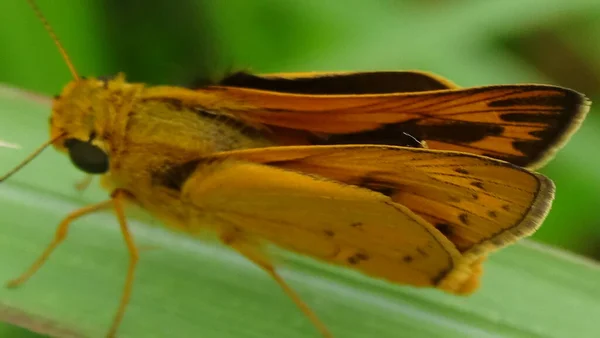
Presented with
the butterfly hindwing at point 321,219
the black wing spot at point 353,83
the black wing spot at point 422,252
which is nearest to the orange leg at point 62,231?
the butterfly hindwing at point 321,219

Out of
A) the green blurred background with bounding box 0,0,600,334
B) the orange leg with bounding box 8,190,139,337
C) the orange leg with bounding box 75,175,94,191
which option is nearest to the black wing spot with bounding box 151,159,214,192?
the orange leg with bounding box 8,190,139,337

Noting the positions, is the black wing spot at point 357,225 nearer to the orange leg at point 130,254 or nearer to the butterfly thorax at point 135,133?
the butterfly thorax at point 135,133

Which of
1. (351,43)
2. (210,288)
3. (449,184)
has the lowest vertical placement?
(210,288)

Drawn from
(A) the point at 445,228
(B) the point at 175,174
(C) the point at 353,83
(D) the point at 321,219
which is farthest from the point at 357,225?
(B) the point at 175,174

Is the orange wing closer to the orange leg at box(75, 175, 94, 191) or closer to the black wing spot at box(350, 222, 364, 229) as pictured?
the black wing spot at box(350, 222, 364, 229)

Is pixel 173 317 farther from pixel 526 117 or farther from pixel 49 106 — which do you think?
pixel 526 117

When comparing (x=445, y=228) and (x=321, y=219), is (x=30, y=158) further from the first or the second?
(x=445, y=228)
